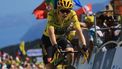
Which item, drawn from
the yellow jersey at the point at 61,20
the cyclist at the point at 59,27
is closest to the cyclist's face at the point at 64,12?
the cyclist at the point at 59,27

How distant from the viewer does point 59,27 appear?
11.7 meters

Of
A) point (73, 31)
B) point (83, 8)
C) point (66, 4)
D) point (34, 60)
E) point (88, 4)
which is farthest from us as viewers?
point (34, 60)

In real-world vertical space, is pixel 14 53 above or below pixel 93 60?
below

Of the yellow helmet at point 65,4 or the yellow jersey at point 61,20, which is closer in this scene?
the yellow helmet at point 65,4

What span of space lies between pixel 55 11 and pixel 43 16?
42.9 ft

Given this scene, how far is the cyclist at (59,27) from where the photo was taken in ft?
36.5

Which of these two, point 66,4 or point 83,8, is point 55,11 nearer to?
point 66,4

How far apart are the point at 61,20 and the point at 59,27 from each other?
0.25m

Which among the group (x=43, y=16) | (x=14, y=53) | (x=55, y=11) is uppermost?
(x=55, y=11)

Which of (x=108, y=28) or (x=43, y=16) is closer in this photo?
(x=108, y=28)

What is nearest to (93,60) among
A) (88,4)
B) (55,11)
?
(55,11)

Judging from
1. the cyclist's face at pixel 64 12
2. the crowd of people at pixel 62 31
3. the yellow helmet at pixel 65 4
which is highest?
the yellow helmet at pixel 65 4

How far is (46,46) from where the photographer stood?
11.7m

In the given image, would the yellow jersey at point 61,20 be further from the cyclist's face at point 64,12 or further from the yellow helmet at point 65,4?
the yellow helmet at point 65,4
